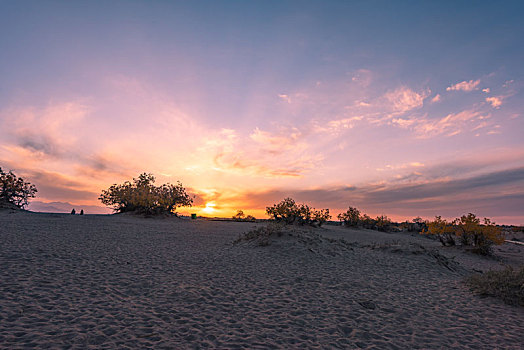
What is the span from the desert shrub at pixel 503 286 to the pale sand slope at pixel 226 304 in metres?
0.36

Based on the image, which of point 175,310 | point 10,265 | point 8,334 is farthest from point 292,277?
point 10,265

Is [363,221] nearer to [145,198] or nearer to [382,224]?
[382,224]

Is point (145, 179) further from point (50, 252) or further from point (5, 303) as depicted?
point (5, 303)

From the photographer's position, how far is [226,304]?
7.29m

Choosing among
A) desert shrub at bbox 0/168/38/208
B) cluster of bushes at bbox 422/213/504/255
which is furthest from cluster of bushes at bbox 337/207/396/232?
desert shrub at bbox 0/168/38/208

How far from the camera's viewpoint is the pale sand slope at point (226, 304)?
17.7ft

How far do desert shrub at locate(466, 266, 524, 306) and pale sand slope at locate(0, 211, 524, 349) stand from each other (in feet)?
1.17

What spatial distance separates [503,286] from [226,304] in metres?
8.97

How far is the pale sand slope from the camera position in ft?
17.7

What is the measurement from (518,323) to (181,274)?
385 inches

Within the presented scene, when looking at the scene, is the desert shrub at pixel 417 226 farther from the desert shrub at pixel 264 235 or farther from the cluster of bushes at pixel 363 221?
the desert shrub at pixel 264 235

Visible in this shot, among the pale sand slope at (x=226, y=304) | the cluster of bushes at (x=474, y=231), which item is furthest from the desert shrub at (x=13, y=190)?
the cluster of bushes at (x=474, y=231)

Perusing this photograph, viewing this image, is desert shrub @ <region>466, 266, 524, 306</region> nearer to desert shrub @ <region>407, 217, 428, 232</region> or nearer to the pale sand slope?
the pale sand slope

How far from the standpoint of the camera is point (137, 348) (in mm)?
4801
